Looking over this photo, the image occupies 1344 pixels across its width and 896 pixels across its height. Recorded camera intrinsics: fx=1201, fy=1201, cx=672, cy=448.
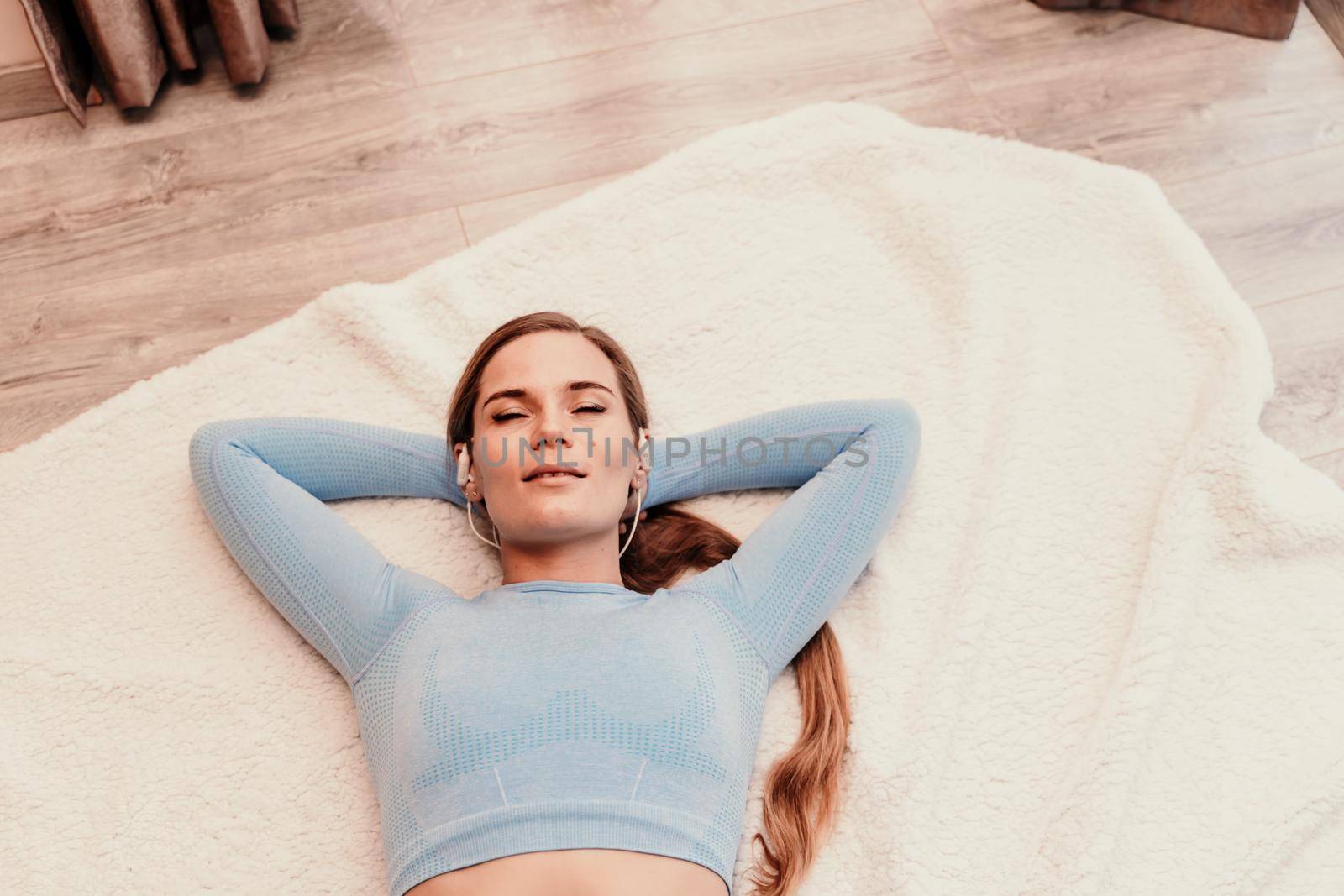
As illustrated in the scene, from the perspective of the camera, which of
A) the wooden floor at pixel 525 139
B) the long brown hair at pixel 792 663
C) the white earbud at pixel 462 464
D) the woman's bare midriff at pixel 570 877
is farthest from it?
the wooden floor at pixel 525 139

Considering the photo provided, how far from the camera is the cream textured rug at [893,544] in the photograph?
140 centimetres

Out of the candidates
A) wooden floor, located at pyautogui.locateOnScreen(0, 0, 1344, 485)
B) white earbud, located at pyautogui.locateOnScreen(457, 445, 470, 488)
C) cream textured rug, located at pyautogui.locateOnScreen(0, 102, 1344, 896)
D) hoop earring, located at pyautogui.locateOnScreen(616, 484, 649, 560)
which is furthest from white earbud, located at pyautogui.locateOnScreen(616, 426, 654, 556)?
wooden floor, located at pyautogui.locateOnScreen(0, 0, 1344, 485)

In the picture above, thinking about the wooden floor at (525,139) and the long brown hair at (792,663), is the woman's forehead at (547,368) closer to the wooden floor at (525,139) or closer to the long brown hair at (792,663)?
the long brown hair at (792,663)

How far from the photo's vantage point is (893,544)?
1.61m

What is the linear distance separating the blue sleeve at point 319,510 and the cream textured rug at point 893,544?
6 centimetres

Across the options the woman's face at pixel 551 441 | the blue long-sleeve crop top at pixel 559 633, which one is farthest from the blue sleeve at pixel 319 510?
the woman's face at pixel 551 441

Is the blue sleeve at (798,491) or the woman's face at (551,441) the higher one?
the woman's face at (551,441)

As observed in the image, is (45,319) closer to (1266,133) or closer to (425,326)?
(425,326)

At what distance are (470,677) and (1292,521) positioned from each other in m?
1.06

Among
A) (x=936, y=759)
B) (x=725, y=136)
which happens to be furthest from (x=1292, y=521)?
(x=725, y=136)

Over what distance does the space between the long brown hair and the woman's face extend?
0.14ft

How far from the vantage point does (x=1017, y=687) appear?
149cm

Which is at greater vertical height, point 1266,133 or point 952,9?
point 952,9

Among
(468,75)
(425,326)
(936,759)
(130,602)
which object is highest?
(468,75)
